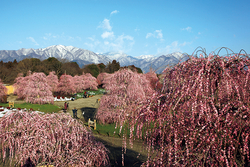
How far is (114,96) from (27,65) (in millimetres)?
43635

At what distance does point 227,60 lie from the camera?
364cm

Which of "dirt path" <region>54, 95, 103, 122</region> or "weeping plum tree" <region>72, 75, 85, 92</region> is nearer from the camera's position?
"dirt path" <region>54, 95, 103, 122</region>

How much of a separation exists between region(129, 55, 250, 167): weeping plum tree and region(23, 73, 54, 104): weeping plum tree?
2539cm

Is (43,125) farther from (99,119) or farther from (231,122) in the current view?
(99,119)

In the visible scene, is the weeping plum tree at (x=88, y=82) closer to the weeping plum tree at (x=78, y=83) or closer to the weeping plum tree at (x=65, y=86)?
the weeping plum tree at (x=78, y=83)

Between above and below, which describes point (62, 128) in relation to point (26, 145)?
above

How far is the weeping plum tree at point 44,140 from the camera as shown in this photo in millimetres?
6285

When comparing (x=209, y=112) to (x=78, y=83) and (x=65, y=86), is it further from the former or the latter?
(x=78, y=83)

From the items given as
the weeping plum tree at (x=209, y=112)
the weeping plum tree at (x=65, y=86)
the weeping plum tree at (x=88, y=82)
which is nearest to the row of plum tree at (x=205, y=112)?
the weeping plum tree at (x=209, y=112)

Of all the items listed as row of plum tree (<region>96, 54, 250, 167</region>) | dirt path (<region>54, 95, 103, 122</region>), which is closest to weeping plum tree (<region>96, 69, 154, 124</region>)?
dirt path (<region>54, 95, 103, 122</region>)

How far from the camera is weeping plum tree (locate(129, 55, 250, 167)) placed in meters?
3.21

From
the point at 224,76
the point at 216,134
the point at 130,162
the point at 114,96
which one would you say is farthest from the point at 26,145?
the point at 114,96

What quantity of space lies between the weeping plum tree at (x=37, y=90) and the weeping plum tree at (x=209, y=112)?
2539 cm

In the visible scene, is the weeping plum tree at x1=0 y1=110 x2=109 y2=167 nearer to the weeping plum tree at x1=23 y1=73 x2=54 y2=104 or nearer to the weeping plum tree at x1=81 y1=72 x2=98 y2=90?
the weeping plum tree at x1=23 y1=73 x2=54 y2=104
